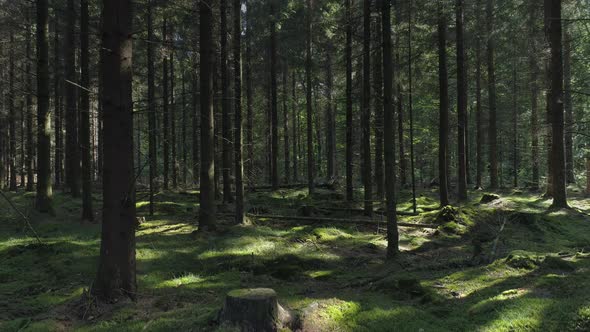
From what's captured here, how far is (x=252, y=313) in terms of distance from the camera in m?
5.03

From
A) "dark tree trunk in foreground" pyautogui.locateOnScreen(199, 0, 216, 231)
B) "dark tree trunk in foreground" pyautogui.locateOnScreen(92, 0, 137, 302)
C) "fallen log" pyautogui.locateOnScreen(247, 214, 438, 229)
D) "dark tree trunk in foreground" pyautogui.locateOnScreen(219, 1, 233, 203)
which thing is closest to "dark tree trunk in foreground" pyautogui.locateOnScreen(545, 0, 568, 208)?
"fallen log" pyautogui.locateOnScreen(247, 214, 438, 229)

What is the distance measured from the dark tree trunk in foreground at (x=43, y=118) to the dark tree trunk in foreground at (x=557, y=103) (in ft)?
62.7

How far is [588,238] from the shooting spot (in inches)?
511

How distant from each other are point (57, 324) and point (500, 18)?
2410 cm

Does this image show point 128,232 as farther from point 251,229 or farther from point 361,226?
point 361,226

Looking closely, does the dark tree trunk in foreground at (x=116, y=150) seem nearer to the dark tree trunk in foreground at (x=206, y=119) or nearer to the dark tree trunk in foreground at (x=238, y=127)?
the dark tree trunk in foreground at (x=206, y=119)

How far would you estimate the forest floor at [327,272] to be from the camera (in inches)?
227

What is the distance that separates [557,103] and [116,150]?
649 inches

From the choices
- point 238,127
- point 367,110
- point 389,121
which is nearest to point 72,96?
point 238,127

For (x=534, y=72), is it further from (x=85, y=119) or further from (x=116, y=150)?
(x=116, y=150)

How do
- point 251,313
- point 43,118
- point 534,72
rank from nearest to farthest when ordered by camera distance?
point 251,313 < point 43,118 < point 534,72

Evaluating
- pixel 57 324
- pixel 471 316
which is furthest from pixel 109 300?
pixel 471 316

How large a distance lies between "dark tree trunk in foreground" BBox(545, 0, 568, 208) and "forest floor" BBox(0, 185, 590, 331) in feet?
3.72

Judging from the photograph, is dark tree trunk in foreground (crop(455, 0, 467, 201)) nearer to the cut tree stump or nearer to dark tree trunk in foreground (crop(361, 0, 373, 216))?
dark tree trunk in foreground (crop(361, 0, 373, 216))
